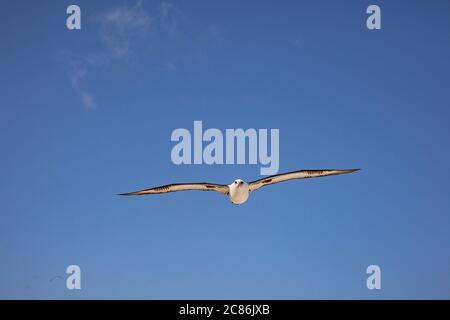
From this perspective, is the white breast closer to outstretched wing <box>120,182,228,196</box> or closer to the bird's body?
the bird's body

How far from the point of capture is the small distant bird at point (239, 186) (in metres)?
20.9

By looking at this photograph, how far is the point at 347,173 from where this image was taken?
2158cm

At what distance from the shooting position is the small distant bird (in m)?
20.9

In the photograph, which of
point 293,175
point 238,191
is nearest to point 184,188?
point 238,191

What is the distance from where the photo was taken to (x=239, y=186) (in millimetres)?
20812

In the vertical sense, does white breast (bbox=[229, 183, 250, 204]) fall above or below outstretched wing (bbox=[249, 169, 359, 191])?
below

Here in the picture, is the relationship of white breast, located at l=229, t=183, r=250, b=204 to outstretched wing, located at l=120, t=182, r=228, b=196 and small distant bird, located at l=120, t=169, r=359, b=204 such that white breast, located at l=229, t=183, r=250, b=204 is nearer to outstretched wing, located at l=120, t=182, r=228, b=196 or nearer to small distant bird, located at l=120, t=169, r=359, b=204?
small distant bird, located at l=120, t=169, r=359, b=204

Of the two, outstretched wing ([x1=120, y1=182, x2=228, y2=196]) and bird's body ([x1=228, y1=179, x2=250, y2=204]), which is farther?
outstretched wing ([x1=120, y1=182, x2=228, y2=196])

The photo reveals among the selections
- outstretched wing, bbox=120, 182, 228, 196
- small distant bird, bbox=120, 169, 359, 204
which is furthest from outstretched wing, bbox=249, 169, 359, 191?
outstretched wing, bbox=120, 182, 228, 196

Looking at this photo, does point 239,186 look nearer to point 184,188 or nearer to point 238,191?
point 238,191

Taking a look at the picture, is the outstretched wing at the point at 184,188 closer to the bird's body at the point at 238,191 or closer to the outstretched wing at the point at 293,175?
the bird's body at the point at 238,191
